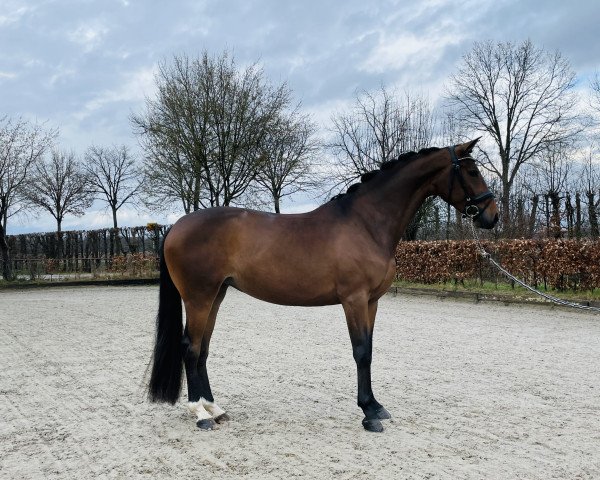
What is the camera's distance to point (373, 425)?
4191 mm

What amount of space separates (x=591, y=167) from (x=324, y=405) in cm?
2863

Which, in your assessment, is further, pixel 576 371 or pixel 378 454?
pixel 576 371

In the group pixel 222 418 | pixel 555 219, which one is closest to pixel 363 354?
pixel 222 418

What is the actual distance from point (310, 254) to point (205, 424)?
5.23 feet

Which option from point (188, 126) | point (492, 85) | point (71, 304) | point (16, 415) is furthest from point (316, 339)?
point (492, 85)

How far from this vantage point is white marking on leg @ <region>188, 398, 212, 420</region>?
442cm

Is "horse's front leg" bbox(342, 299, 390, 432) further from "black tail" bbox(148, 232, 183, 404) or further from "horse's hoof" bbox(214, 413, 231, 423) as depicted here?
"black tail" bbox(148, 232, 183, 404)

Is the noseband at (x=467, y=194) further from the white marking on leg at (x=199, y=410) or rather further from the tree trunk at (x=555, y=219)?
the tree trunk at (x=555, y=219)

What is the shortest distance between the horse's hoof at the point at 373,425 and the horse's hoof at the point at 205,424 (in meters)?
1.22

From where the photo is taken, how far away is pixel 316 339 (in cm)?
848

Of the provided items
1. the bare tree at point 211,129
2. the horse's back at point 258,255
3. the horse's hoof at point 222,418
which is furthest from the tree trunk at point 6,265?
the horse's hoof at point 222,418

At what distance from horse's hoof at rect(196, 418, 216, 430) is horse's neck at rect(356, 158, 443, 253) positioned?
2.03m

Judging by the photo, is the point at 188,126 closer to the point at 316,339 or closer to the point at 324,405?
the point at 316,339

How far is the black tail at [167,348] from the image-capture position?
4.62 metres
